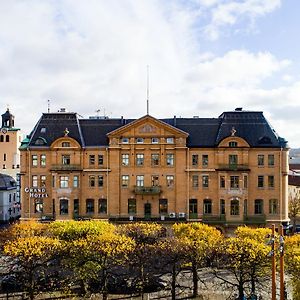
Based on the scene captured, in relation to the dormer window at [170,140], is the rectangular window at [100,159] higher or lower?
lower

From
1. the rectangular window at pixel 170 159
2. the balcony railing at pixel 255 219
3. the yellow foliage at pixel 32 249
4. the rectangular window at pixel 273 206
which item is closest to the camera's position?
the yellow foliage at pixel 32 249

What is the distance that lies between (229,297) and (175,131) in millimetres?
32330

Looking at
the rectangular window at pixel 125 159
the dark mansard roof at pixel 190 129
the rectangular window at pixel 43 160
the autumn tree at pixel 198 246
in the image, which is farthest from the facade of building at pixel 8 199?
the autumn tree at pixel 198 246

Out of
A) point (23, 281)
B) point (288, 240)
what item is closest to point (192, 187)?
point (288, 240)

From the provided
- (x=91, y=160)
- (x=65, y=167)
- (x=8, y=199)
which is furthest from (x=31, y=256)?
(x=8, y=199)

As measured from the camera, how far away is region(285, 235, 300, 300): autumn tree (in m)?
36.8

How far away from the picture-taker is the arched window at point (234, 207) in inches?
2876

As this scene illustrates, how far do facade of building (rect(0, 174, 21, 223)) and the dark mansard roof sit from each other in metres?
28.3

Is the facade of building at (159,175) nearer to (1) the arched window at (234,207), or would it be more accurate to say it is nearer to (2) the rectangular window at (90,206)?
(1) the arched window at (234,207)

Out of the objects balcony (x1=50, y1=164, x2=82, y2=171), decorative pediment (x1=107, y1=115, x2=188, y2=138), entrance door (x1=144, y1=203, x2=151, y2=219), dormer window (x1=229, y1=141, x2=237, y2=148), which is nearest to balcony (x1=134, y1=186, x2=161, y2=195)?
entrance door (x1=144, y1=203, x2=151, y2=219)

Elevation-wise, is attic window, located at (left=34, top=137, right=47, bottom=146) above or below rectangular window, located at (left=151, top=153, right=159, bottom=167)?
above

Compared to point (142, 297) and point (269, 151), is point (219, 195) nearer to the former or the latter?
point (269, 151)

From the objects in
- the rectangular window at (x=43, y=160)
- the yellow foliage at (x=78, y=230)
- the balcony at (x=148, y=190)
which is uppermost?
the rectangular window at (x=43, y=160)

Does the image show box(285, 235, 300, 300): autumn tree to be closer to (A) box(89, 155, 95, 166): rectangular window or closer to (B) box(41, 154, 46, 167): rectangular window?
(A) box(89, 155, 95, 166): rectangular window
